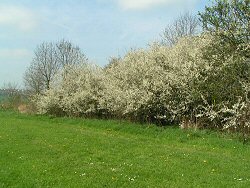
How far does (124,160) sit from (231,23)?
354 inches

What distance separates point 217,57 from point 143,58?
5.48 metres

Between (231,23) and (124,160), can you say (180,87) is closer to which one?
(231,23)

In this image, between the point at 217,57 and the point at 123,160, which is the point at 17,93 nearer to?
the point at 217,57

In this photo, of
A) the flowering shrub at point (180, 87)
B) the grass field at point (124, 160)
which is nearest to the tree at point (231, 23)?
the flowering shrub at point (180, 87)

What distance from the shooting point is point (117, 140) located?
15.0 m

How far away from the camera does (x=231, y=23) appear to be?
1655 centimetres

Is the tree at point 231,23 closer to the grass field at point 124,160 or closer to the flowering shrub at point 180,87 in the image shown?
the flowering shrub at point 180,87

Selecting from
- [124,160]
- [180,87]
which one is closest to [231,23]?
[180,87]

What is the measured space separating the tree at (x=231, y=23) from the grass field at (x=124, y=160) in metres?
4.38

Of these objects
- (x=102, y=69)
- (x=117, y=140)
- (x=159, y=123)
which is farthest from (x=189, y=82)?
(x=102, y=69)

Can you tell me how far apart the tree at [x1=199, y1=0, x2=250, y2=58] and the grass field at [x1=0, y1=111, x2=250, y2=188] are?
14.4 ft

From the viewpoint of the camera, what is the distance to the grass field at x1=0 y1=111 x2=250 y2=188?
897 centimetres

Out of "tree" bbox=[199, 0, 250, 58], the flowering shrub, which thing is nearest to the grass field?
the flowering shrub

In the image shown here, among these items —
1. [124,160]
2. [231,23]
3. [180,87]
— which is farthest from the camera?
[180,87]
